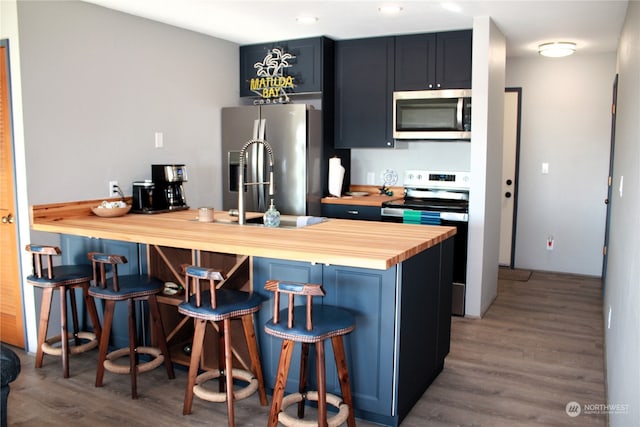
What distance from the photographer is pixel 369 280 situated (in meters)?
2.67

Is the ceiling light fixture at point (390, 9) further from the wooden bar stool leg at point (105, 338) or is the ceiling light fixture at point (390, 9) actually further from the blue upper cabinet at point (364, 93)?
the wooden bar stool leg at point (105, 338)

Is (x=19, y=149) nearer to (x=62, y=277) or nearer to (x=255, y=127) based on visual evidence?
(x=62, y=277)

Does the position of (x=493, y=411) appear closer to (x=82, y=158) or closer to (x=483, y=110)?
(x=483, y=110)

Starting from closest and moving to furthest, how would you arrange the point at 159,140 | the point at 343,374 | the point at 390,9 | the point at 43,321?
the point at 343,374, the point at 43,321, the point at 390,9, the point at 159,140

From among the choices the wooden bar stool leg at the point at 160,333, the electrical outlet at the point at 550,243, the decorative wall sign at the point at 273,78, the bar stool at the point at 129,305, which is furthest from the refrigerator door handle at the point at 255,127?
the electrical outlet at the point at 550,243

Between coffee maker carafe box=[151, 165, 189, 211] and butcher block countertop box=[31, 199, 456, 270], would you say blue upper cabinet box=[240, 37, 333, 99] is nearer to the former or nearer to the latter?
coffee maker carafe box=[151, 165, 189, 211]

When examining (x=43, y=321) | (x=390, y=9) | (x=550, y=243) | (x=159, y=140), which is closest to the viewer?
(x=43, y=321)

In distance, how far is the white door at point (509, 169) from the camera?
6082mm

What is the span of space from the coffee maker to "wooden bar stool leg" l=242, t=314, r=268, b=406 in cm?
162

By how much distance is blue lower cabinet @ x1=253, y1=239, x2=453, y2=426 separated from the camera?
265cm

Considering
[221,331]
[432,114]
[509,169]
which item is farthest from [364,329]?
[509,169]

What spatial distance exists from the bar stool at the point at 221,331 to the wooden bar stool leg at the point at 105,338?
52cm

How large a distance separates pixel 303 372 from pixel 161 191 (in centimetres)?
210

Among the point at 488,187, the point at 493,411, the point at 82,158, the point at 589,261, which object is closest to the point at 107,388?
the point at 82,158
